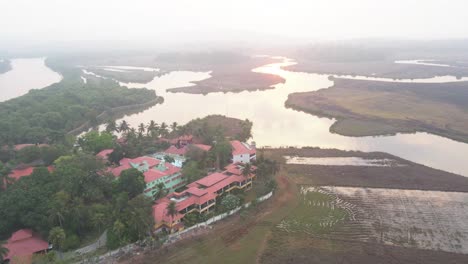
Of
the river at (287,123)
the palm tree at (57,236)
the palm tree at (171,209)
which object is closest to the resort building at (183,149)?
the river at (287,123)

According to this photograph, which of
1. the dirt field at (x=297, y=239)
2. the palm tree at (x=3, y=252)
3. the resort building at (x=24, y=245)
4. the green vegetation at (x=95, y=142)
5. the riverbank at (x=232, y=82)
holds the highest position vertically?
the riverbank at (x=232, y=82)

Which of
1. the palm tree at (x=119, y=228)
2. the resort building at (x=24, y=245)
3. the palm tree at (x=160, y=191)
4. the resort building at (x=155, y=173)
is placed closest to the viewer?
the resort building at (x=24, y=245)

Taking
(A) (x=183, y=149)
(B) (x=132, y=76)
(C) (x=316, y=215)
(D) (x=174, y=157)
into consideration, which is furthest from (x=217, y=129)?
(B) (x=132, y=76)

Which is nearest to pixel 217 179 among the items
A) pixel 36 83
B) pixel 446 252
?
pixel 446 252

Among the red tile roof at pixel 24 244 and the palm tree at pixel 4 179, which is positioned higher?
the palm tree at pixel 4 179

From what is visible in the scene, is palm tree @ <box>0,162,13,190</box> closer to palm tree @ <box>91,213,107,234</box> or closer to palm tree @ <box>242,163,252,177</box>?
palm tree @ <box>91,213,107,234</box>

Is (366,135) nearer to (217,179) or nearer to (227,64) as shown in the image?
(217,179)

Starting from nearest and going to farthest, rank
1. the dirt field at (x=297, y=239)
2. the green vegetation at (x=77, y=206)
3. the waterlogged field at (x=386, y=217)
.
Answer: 1. the dirt field at (x=297, y=239)
2. the green vegetation at (x=77, y=206)
3. the waterlogged field at (x=386, y=217)

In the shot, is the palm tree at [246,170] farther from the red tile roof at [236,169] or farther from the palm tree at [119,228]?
the palm tree at [119,228]
